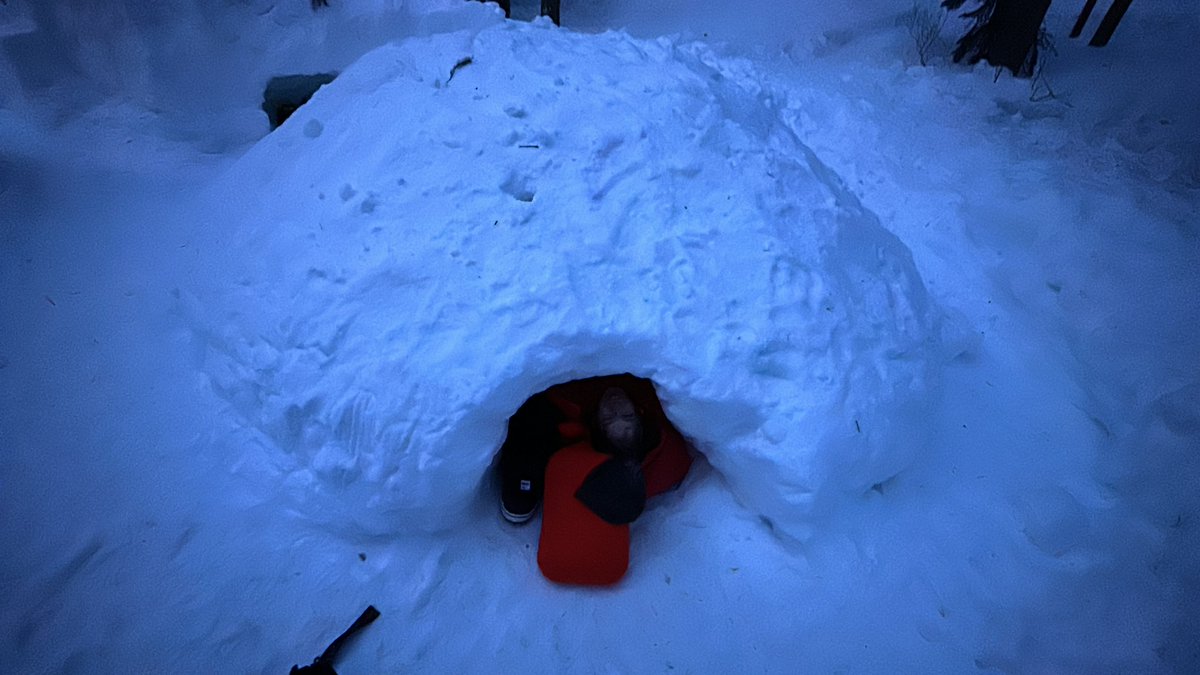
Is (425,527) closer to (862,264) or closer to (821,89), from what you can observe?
(862,264)

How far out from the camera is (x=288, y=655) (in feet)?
5.46

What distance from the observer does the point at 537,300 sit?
1.76 m

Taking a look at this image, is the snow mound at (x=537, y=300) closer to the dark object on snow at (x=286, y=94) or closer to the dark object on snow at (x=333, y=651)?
the dark object on snow at (x=333, y=651)

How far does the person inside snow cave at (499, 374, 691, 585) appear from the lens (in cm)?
183

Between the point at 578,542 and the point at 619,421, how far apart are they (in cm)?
47

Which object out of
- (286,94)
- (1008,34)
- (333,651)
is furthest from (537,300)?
(1008,34)

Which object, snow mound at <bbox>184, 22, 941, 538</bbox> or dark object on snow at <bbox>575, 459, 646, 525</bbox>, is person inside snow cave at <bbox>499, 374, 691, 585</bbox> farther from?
snow mound at <bbox>184, 22, 941, 538</bbox>

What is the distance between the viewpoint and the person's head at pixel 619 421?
205 cm

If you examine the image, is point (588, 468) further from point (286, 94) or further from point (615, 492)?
point (286, 94)

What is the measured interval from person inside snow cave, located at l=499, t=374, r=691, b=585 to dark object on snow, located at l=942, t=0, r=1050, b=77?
15.6ft

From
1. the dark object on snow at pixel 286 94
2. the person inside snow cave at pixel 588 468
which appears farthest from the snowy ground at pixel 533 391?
the dark object on snow at pixel 286 94

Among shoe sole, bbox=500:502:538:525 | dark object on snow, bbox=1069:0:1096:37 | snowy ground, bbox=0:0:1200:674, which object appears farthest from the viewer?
dark object on snow, bbox=1069:0:1096:37

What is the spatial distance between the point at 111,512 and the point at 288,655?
82 centimetres

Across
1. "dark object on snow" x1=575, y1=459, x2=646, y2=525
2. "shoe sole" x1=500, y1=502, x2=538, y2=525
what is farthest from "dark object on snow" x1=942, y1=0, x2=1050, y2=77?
"shoe sole" x1=500, y1=502, x2=538, y2=525
